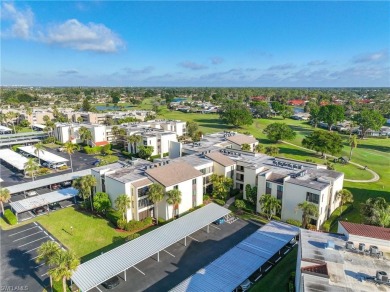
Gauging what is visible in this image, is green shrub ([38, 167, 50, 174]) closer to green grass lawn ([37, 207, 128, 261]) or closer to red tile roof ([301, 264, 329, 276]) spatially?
green grass lawn ([37, 207, 128, 261])

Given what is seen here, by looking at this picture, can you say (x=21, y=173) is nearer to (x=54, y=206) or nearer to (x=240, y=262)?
(x=54, y=206)

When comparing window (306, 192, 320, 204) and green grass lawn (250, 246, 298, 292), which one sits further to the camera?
window (306, 192, 320, 204)

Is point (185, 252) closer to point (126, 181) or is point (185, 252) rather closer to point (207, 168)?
point (126, 181)

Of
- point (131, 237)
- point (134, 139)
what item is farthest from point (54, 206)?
point (134, 139)

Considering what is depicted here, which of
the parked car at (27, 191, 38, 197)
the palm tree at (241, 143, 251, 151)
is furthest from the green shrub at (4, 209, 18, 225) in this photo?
the palm tree at (241, 143, 251, 151)

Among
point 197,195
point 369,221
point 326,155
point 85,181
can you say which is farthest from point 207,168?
point 326,155
